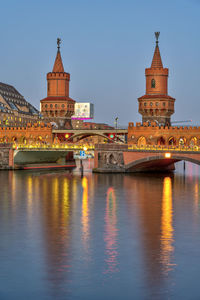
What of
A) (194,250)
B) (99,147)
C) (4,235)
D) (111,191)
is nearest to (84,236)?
(4,235)

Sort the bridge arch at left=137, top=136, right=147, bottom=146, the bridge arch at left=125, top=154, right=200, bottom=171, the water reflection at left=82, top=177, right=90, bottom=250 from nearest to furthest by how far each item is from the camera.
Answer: the water reflection at left=82, top=177, right=90, bottom=250
the bridge arch at left=125, top=154, right=200, bottom=171
the bridge arch at left=137, top=136, right=147, bottom=146

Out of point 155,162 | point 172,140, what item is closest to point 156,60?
point 172,140

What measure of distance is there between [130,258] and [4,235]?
11670 millimetres

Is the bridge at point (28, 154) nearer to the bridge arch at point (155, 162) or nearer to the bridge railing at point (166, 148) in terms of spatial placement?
the bridge arch at point (155, 162)

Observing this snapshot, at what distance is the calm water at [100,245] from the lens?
26219mm

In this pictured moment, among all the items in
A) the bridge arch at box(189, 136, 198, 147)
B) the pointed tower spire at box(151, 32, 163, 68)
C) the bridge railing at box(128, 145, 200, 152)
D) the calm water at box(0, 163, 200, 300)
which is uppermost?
the pointed tower spire at box(151, 32, 163, 68)

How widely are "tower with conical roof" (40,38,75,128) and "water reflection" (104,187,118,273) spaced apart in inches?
2806

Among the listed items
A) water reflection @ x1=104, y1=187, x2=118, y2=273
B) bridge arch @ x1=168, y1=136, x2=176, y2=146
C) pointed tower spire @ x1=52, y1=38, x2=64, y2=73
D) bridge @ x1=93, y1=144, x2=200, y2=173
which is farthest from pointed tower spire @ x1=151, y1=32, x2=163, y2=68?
water reflection @ x1=104, y1=187, x2=118, y2=273

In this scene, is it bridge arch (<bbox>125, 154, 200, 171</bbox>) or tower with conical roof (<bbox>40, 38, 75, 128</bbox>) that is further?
tower with conical roof (<bbox>40, 38, 75, 128</bbox>)

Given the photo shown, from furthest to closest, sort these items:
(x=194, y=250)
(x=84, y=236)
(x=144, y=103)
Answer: (x=144, y=103), (x=84, y=236), (x=194, y=250)

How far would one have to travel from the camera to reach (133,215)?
48.6 meters

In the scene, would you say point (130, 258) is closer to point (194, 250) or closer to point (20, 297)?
point (194, 250)

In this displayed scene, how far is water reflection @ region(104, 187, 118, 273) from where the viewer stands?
3023 cm

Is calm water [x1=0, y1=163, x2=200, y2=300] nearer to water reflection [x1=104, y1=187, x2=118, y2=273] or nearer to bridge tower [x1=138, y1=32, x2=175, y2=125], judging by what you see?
water reflection [x1=104, y1=187, x2=118, y2=273]
